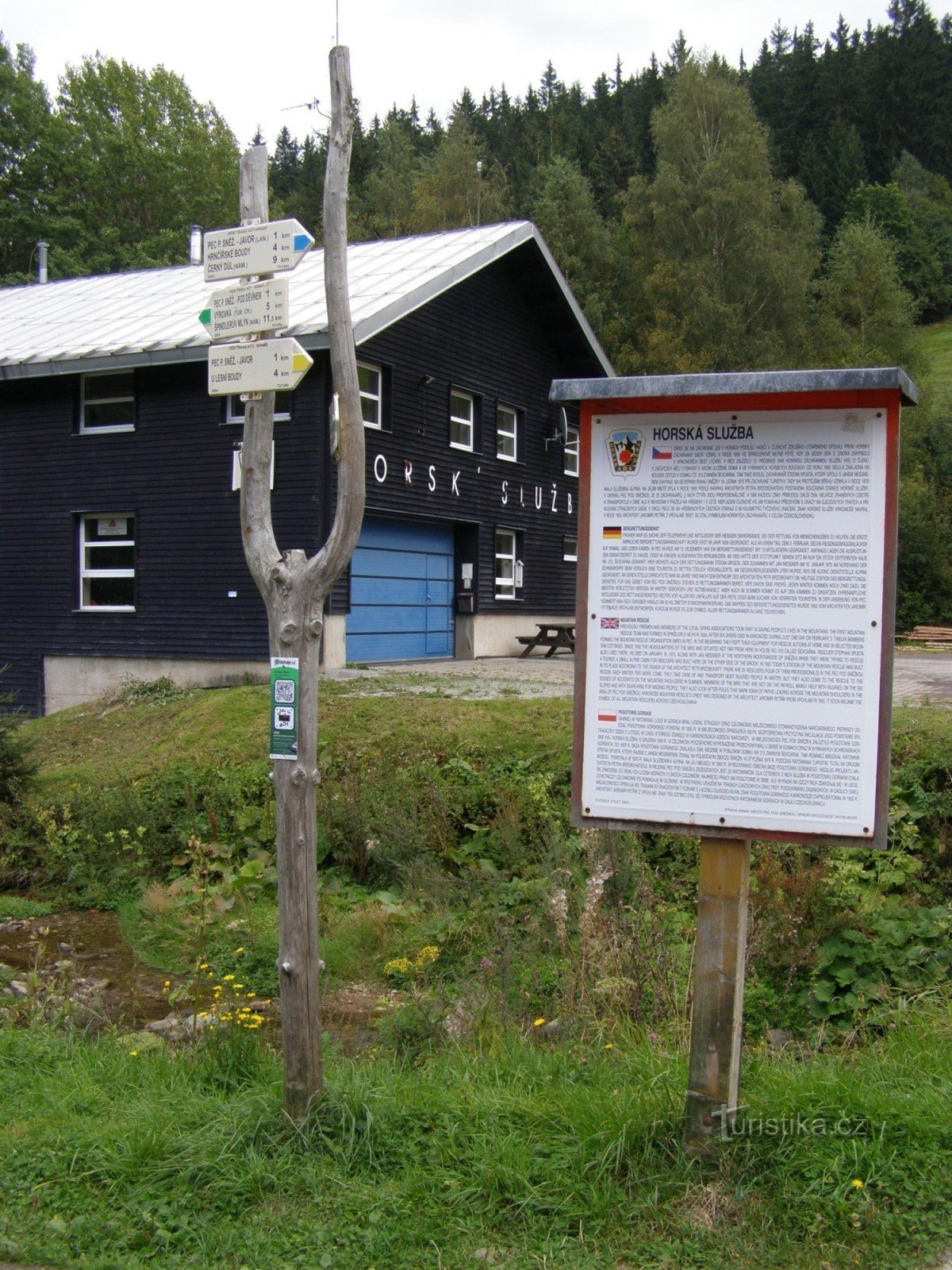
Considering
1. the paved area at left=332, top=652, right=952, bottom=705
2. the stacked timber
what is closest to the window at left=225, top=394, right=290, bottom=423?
the paved area at left=332, top=652, right=952, bottom=705

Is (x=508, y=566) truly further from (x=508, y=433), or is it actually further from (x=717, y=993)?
(x=717, y=993)

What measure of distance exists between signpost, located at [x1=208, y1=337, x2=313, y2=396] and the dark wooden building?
41.1 feet

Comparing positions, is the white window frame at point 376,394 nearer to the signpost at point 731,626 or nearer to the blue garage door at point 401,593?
the blue garage door at point 401,593

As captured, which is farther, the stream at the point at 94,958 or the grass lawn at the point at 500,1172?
the stream at the point at 94,958

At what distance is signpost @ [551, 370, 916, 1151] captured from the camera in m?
3.60

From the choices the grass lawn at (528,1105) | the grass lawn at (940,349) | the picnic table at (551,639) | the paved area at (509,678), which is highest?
the grass lawn at (940,349)

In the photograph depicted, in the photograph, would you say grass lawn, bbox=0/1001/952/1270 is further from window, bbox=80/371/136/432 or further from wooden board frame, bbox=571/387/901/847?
window, bbox=80/371/136/432

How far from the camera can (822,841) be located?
363cm

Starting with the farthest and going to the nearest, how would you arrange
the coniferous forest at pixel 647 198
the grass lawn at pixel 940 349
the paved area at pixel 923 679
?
1. the grass lawn at pixel 940 349
2. the coniferous forest at pixel 647 198
3. the paved area at pixel 923 679

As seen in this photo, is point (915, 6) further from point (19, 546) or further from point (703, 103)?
point (19, 546)

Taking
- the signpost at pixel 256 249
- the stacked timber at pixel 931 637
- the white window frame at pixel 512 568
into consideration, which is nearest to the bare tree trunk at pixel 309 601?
the signpost at pixel 256 249

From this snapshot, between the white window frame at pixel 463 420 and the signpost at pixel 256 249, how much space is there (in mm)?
18182

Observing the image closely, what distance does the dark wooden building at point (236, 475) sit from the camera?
19.4 meters

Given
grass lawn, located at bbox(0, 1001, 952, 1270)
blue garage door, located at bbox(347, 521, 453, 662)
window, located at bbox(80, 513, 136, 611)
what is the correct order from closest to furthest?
1. grass lawn, located at bbox(0, 1001, 952, 1270)
2. blue garage door, located at bbox(347, 521, 453, 662)
3. window, located at bbox(80, 513, 136, 611)
